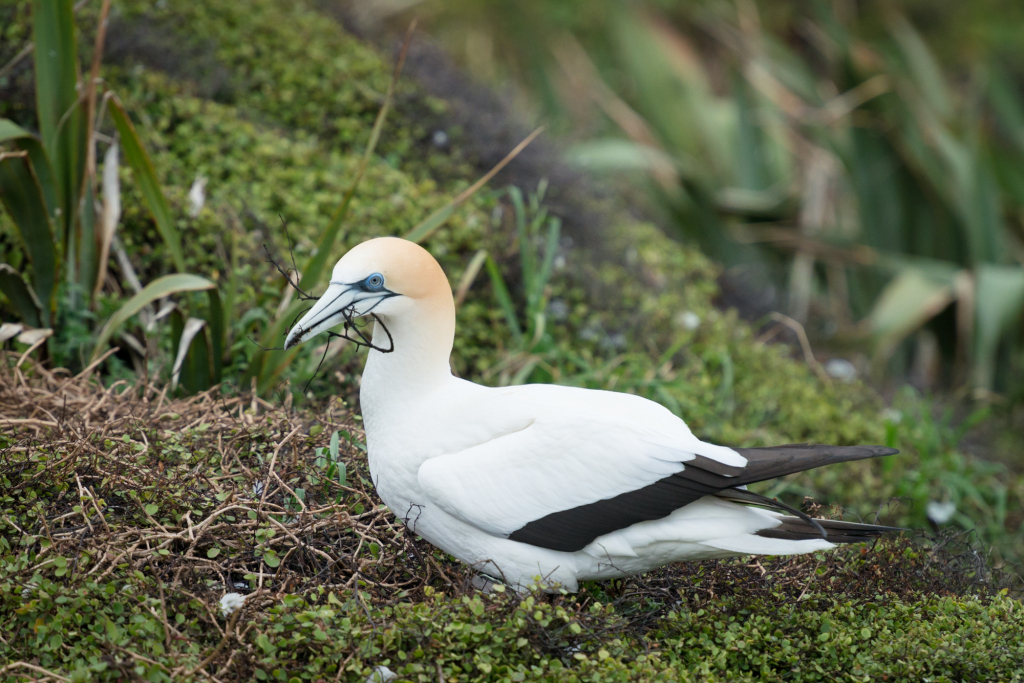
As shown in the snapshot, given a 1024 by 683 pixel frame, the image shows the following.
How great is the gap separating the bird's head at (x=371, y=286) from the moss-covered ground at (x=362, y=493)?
26.5 inches

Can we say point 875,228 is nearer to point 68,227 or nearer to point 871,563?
point 871,563

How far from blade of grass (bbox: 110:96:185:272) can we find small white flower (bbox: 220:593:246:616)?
76.0 inches

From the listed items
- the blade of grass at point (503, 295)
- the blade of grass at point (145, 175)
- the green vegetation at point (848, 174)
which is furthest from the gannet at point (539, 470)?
the green vegetation at point (848, 174)

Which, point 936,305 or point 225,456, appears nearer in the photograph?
point 225,456

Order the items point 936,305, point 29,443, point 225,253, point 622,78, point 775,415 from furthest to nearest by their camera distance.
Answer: point 622,78 → point 936,305 → point 775,415 → point 225,253 → point 29,443

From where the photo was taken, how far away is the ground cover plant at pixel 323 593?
7.60ft

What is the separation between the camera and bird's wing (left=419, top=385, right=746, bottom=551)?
8.25 ft

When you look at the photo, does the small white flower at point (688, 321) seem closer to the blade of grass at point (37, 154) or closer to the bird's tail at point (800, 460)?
the bird's tail at point (800, 460)

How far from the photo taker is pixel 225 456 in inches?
122

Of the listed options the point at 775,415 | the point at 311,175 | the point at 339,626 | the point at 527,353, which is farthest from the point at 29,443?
the point at 775,415

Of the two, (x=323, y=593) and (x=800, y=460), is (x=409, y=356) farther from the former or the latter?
A: (x=800, y=460)

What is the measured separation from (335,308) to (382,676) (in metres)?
0.97

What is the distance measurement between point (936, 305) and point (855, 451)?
4.27 metres

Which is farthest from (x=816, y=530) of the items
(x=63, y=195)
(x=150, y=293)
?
(x=63, y=195)
